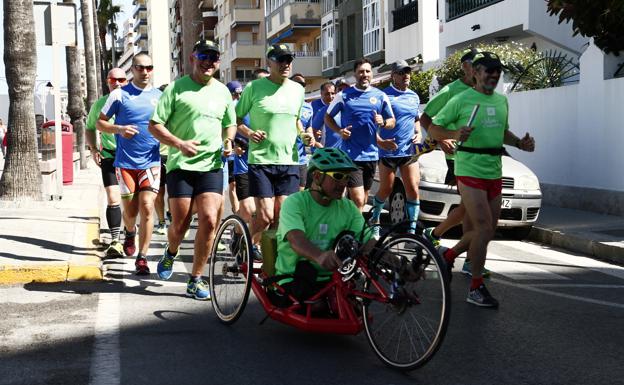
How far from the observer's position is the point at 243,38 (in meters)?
78.3

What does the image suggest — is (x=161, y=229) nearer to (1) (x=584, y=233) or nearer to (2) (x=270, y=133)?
(2) (x=270, y=133)

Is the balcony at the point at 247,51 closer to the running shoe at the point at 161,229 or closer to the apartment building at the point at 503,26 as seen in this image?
the apartment building at the point at 503,26

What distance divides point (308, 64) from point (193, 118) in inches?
1824

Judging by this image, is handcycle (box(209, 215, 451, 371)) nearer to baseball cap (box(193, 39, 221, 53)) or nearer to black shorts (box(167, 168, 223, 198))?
black shorts (box(167, 168, 223, 198))

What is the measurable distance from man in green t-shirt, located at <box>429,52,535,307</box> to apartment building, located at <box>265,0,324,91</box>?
44.5 m

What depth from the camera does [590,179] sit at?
48.9 feet

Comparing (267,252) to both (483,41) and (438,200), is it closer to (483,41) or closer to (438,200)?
(438,200)

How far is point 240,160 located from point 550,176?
7292 mm

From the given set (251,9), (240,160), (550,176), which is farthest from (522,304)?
(251,9)

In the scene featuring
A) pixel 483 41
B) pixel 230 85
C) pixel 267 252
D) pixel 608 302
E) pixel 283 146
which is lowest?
pixel 608 302

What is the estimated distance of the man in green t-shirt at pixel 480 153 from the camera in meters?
7.36

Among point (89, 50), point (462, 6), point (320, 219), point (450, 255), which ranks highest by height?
point (462, 6)

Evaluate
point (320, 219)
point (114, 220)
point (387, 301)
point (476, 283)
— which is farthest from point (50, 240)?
point (387, 301)

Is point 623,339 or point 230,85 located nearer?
point 623,339
